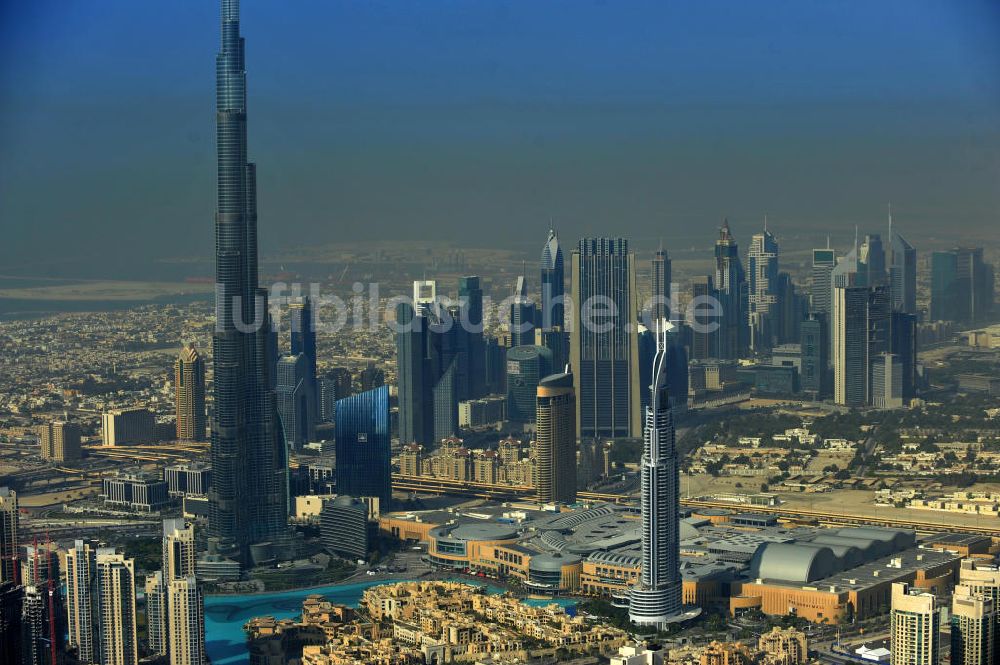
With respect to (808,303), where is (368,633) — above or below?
below

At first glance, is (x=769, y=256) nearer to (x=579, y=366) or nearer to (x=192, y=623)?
(x=579, y=366)

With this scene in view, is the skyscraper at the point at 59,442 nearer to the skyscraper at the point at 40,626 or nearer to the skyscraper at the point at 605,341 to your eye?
the skyscraper at the point at 605,341

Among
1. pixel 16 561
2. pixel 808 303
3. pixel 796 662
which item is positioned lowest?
pixel 796 662

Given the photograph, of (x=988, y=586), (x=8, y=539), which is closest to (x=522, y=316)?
(x=8, y=539)

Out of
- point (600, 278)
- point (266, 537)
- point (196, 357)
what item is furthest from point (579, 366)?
point (266, 537)

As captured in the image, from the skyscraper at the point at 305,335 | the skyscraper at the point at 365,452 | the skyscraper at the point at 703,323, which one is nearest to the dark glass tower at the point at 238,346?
the skyscraper at the point at 365,452

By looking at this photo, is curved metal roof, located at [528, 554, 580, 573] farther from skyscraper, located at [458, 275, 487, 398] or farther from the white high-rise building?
skyscraper, located at [458, 275, 487, 398]
